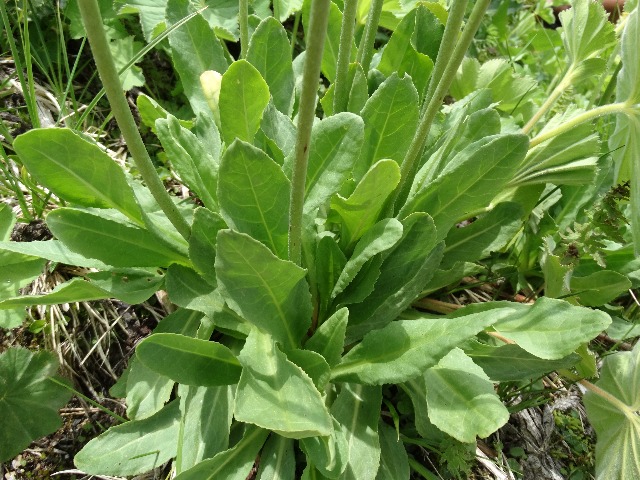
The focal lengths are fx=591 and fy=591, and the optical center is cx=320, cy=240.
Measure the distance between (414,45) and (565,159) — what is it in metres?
0.52

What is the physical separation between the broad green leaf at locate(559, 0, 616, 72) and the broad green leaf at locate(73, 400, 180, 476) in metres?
1.34

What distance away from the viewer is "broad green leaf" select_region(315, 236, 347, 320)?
136 centimetres

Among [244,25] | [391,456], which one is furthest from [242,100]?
[391,456]

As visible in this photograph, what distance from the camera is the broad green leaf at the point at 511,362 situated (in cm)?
129

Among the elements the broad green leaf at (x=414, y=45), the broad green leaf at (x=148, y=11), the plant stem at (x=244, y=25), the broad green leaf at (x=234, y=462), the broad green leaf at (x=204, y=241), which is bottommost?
the broad green leaf at (x=234, y=462)

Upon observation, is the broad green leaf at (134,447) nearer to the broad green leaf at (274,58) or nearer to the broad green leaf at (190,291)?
the broad green leaf at (190,291)

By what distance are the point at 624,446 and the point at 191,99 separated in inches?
55.8

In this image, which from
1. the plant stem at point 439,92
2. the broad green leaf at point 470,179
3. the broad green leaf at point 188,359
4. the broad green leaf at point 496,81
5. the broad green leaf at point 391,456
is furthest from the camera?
the broad green leaf at point 496,81

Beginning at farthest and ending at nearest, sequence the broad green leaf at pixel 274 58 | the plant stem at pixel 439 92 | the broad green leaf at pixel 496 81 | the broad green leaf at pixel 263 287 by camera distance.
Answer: the broad green leaf at pixel 496 81, the broad green leaf at pixel 274 58, the broad green leaf at pixel 263 287, the plant stem at pixel 439 92

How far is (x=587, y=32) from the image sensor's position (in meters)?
1.47

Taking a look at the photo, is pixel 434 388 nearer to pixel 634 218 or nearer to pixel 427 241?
pixel 427 241

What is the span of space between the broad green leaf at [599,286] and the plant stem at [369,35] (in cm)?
A: 83

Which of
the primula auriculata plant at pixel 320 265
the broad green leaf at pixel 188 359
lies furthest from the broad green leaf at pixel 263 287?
the broad green leaf at pixel 188 359

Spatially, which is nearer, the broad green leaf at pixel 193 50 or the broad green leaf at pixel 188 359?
the broad green leaf at pixel 188 359
